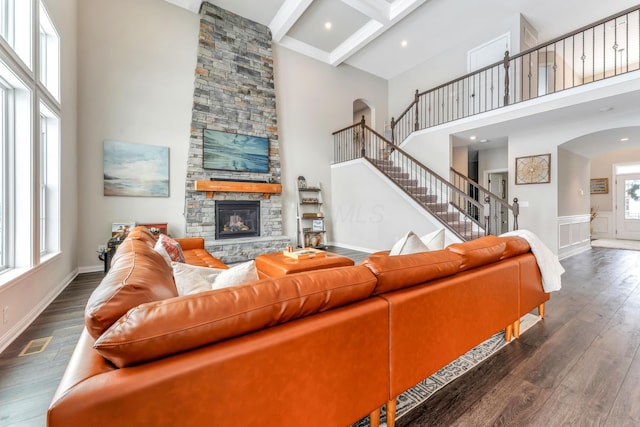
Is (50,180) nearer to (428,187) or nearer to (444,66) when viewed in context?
(428,187)

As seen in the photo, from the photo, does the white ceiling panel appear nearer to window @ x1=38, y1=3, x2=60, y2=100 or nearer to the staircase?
the staircase

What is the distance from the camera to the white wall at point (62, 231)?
2289 mm

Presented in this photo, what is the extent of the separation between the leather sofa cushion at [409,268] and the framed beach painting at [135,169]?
4792mm

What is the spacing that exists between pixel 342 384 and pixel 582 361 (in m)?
2.00

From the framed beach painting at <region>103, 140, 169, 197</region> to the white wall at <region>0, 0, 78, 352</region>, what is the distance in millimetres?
453

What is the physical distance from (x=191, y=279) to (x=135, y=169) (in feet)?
14.5

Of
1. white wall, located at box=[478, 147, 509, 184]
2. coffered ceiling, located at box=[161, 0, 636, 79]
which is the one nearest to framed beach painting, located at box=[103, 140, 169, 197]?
coffered ceiling, located at box=[161, 0, 636, 79]

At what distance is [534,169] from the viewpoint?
5.44m

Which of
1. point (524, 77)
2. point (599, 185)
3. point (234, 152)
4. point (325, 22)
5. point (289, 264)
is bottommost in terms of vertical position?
point (289, 264)

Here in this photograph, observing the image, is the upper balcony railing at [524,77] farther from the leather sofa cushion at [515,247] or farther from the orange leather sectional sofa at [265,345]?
the orange leather sectional sofa at [265,345]

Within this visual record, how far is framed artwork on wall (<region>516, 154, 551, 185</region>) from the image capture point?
528cm

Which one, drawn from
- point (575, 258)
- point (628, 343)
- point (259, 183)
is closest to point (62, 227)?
point (259, 183)

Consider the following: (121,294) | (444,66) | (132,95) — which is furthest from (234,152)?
(444,66)

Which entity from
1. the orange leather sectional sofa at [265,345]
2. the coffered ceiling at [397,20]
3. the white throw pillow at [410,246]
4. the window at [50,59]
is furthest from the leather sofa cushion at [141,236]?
the coffered ceiling at [397,20]
